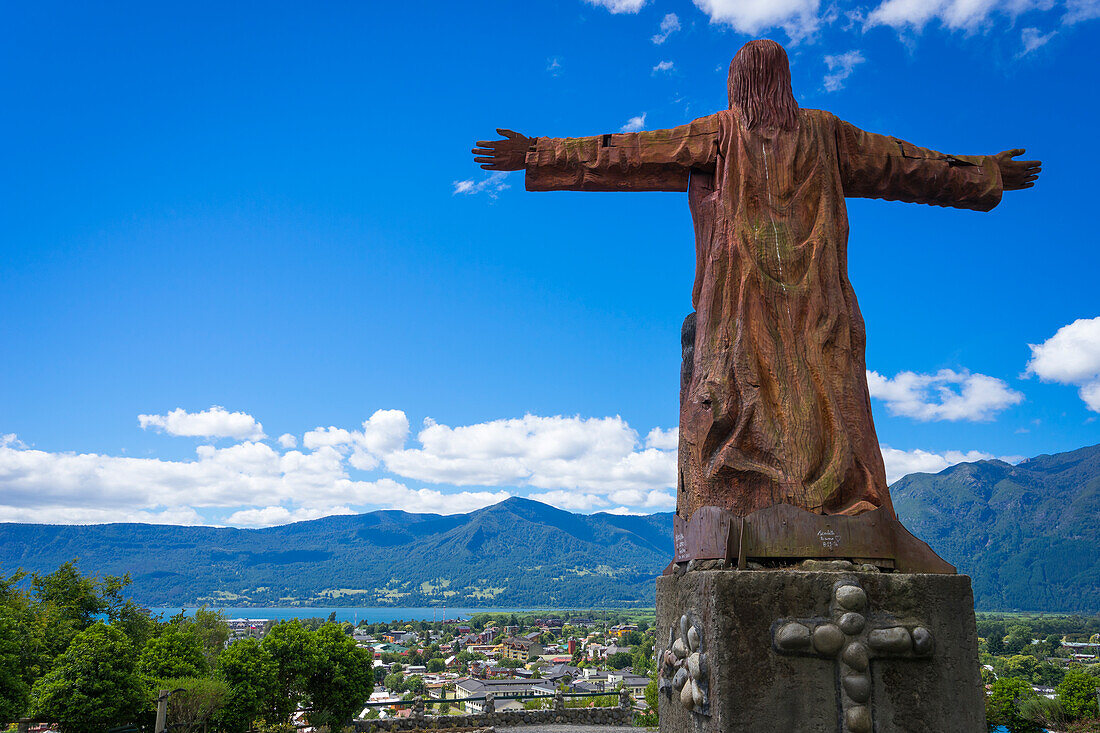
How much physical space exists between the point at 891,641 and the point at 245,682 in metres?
28.2

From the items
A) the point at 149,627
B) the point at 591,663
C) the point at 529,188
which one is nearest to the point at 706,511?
the point at 529,188

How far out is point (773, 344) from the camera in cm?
445

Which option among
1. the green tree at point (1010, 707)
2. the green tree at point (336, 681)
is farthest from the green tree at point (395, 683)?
the green tree at point (1010, 707)

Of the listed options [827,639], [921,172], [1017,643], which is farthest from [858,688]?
[1017,643]

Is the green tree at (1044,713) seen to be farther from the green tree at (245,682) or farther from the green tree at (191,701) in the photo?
the green tree at (191,701)

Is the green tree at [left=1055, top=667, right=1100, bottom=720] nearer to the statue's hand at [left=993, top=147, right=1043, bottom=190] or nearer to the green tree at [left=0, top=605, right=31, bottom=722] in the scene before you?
the statue's hand at [left=993, top=147, right=1043, bottom=190]

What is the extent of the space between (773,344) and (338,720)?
1234 inches

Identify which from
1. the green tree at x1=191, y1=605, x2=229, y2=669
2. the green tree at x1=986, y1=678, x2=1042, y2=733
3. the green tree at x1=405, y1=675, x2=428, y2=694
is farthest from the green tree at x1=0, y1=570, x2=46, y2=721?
the green tree at x1=405, y1=675, x2=428, y2=694

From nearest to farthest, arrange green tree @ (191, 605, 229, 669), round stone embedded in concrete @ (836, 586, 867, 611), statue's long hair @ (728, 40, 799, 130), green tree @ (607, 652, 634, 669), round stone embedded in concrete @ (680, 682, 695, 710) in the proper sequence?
round stone embedded in concrete @ (836, 586, 867, 611), round stone embedded in concrete @ (680, 682, 695, 710), statue's long hair @ (728, 40, 799, 130), green tree @ (191, 605, 229, 669), green tree @ (607, 652, 634, 669)

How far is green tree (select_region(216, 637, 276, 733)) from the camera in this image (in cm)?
2586

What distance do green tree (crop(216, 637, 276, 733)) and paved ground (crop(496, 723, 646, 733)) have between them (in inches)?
456

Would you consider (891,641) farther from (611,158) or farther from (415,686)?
(415,686)

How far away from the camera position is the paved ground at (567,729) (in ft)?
111

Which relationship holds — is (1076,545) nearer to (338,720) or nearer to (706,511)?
(338,720)
